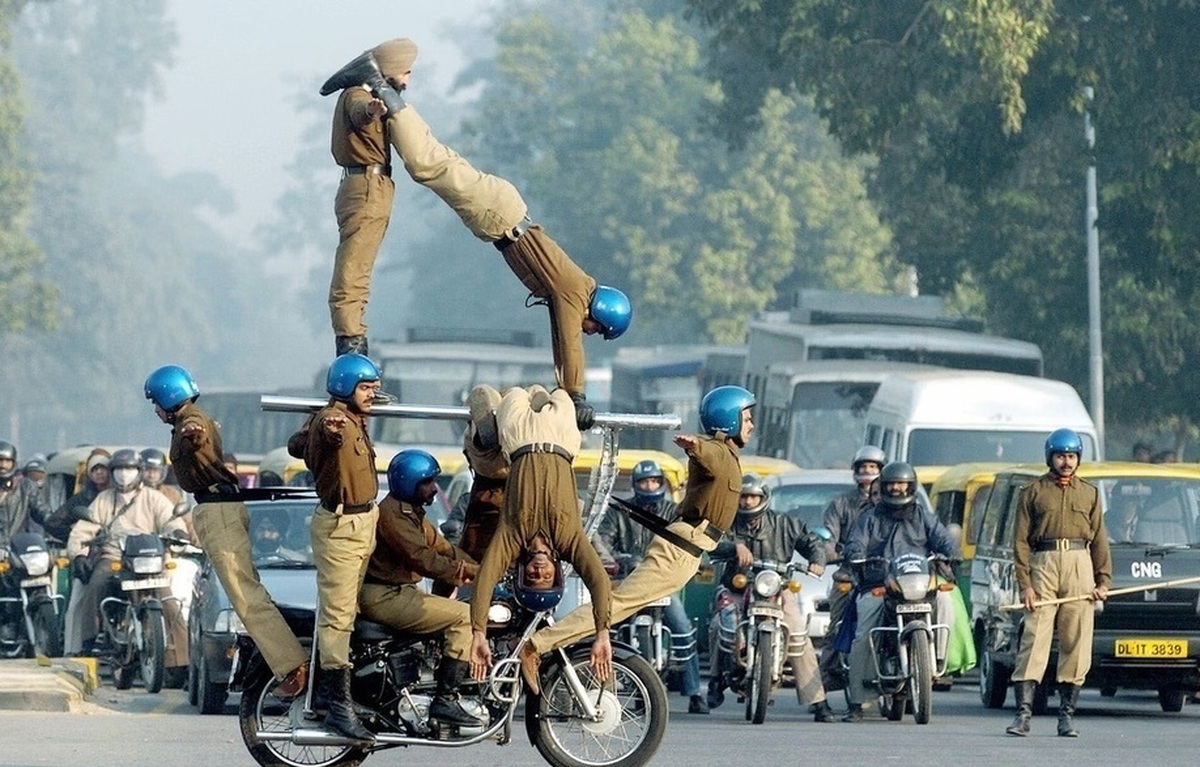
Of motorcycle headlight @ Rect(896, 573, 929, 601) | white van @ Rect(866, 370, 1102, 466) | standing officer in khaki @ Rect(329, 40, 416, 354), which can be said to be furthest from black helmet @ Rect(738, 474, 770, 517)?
white van @ Rect(866, 370, 1102, 466)

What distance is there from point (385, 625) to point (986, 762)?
11.6 feet

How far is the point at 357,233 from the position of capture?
39.7ft

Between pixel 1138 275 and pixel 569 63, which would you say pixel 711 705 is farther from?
pixel 569 63

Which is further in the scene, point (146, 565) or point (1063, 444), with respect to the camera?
point (146, 565)

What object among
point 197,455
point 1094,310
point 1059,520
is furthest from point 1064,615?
point 1094,310

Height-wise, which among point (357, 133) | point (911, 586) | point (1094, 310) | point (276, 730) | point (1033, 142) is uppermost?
point (1033, 142)

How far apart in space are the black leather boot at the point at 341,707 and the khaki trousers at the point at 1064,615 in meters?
6.12

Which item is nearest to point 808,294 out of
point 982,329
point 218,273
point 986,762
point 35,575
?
point 982,329

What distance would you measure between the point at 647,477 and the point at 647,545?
1068 mm

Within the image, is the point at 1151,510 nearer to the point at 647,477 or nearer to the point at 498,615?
the point at 647,477

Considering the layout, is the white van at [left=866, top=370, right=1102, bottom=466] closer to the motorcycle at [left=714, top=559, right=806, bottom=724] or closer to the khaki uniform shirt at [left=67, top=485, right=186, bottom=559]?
the khaki uniform shirt at [left=67, top=485, right=186, bottom=559]

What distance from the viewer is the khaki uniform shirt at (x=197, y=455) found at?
41.8ft

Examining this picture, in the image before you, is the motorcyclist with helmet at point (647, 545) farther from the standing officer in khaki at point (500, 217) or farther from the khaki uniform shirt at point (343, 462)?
the standing officer in khaki at point (500, 217)

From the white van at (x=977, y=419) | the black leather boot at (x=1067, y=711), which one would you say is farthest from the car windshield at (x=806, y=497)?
the black leather boot at (x=1067, y=711)
